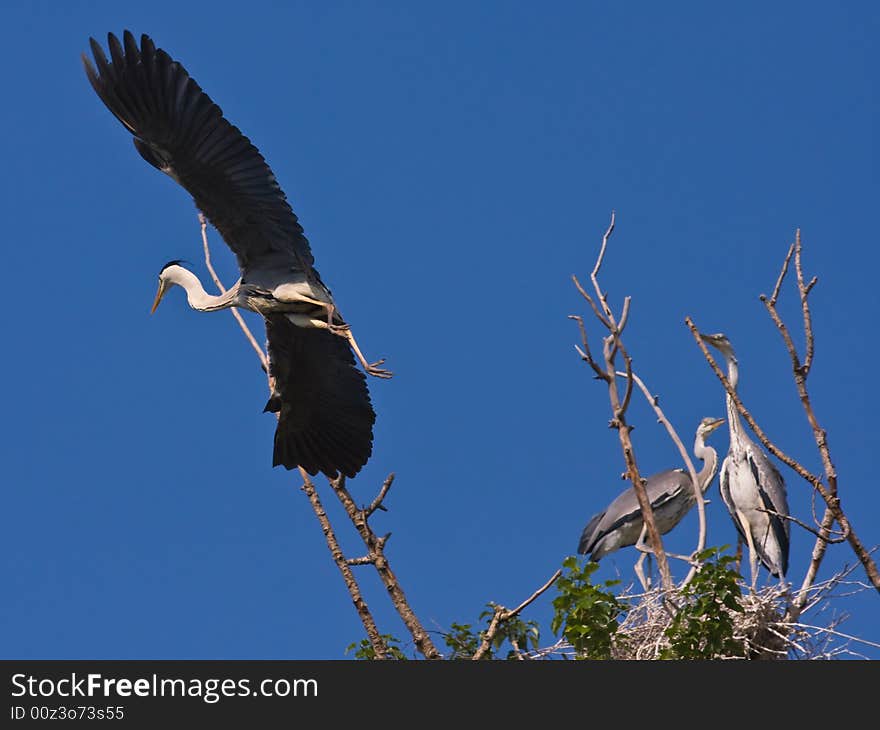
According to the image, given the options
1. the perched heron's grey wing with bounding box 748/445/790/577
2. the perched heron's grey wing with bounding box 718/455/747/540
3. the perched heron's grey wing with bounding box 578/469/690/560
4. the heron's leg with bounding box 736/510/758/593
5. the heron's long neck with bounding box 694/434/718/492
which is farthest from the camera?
the heron's long neck with bounding box 694/434/718/492

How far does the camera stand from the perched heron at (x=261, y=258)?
9266 mm

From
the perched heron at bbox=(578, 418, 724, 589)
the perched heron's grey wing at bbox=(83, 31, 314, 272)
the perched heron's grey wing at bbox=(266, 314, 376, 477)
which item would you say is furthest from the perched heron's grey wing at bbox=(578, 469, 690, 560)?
the perched heron's grey wing at bbox=(83, 31, 314, 272)

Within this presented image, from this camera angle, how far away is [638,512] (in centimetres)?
1202

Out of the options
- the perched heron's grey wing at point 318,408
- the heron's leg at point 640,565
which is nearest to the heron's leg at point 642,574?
the heron's leg at point 640,565

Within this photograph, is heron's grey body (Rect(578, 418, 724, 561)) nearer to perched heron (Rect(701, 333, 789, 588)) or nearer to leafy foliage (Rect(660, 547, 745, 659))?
perched heron (Rect(701, 333, 789, 588))

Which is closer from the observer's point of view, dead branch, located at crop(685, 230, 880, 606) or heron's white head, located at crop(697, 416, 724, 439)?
dead branch, located at crop(685, 230, 880, 606)

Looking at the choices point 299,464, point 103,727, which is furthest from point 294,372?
point 103,727

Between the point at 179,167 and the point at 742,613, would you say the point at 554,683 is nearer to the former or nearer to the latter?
the point at 742,613

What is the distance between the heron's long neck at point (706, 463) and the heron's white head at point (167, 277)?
411 centimetres

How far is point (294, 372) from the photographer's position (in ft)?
35.3

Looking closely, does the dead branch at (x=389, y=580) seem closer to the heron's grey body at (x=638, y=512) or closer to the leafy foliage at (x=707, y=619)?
the leafy foliage at (x=707, y=619)

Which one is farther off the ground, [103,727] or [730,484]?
[730,484]

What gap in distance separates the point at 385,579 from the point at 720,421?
14.9 ft

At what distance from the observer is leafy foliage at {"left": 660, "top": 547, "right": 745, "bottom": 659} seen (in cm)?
877
